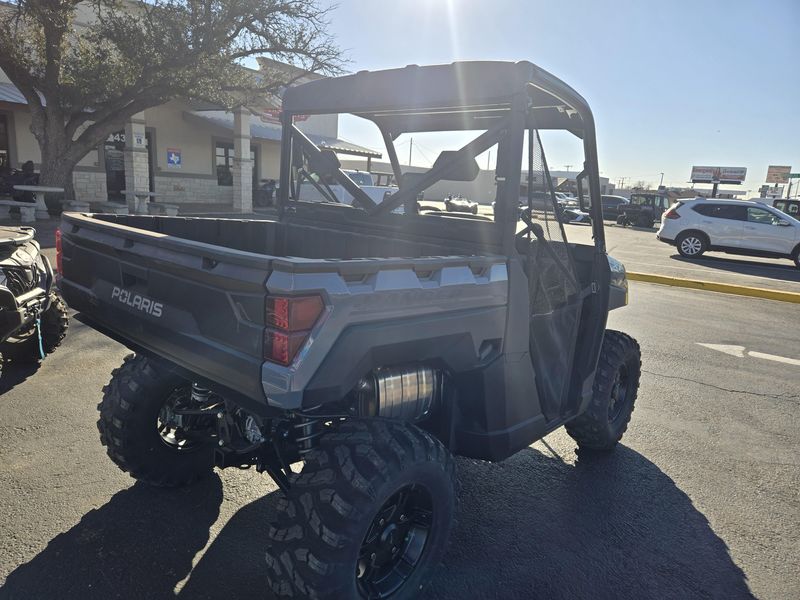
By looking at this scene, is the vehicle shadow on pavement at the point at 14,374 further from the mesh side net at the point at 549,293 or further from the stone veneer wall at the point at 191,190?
the stone veneer wall at the point at 191,190

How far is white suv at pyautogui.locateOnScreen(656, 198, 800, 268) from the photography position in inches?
588

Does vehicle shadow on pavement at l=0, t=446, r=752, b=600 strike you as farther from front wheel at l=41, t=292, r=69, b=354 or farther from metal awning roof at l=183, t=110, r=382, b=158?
metal awning roof at l=183, t=110, r=382, b=158

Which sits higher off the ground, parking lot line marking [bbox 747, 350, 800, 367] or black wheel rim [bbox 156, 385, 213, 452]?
black wheel rim [bbox 156, 385, 213, 452]

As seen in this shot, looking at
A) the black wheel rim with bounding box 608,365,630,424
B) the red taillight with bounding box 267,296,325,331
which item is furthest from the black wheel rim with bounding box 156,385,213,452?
the black wheel rim with bounding box 608,365,630,424

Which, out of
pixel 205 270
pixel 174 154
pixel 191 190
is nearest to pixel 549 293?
pixel 205 270

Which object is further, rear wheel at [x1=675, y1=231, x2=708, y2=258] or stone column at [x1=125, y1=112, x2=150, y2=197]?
stone column at [x1=125, y1=112, x2=150, y2=197]

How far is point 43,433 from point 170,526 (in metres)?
1.39

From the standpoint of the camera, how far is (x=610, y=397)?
11.9 ft

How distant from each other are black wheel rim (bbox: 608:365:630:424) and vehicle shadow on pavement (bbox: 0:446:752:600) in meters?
0.57

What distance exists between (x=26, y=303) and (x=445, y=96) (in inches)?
129

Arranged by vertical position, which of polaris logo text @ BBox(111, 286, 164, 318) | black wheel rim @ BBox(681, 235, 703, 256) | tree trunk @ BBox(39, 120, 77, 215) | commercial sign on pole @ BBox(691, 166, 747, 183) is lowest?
black wheel rim @ BBox(681, 235, 703, 256)

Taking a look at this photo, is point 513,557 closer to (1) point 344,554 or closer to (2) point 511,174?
(1) point 344,554

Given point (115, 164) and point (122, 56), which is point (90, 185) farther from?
point (122, 56)

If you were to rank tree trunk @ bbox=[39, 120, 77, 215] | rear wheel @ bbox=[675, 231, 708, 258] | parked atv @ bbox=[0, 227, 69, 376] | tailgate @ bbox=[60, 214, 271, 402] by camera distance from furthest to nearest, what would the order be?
rear wheel @ bbox=[675, 231, 708, 258] → tree trunk @ bbox=[39, 120, 77, 215] → parked atv @ bbox=[0, 227, 69, 376] → tailgate @ bbox=[60, 214, 271, 402]
